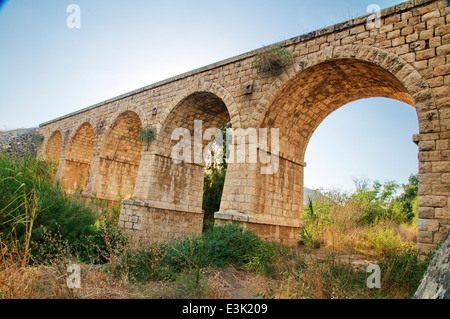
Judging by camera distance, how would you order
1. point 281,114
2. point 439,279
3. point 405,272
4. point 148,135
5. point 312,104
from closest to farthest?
point 439,279 → point 405,272 → point 281,114 → point 312,104 → point 148,135

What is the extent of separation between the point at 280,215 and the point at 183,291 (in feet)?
17.1

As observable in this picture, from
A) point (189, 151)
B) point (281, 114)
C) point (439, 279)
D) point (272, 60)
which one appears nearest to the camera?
point (439, 279)

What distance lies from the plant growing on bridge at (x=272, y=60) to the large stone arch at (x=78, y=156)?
428 inches

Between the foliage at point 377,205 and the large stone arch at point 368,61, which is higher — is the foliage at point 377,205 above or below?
below

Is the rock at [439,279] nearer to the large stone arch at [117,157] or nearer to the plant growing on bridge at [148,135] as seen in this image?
the plant growing on bridge at [148,135]

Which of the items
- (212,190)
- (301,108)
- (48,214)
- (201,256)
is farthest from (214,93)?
(212,190)

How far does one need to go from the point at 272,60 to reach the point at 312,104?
1756mm

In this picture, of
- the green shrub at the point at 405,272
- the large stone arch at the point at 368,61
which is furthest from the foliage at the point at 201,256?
the large stone arch at the point at 368,61

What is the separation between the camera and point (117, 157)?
13.9m

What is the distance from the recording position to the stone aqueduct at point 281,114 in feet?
18.0

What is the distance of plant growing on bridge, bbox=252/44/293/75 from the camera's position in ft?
25.1

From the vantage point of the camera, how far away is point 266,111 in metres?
7.88

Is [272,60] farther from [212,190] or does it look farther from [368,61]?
[212,190]

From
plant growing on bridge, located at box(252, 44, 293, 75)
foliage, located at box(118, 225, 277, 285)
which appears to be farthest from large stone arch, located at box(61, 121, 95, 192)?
foliage, located at box(118, 225, 277, 285)
